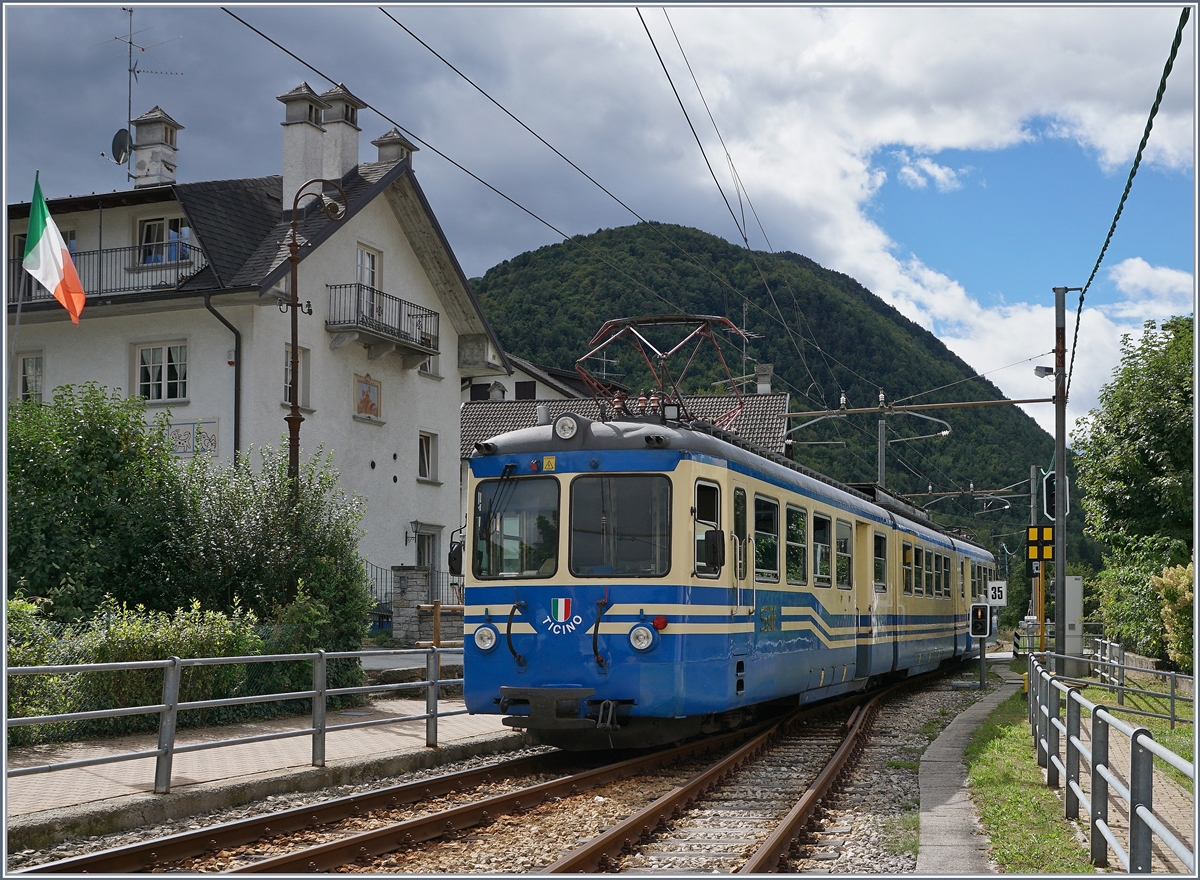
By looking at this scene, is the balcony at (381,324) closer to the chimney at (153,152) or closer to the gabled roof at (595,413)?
the chimney at (153,152)

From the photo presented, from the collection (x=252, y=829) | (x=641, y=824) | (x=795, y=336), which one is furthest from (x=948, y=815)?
(x=795, y=336)

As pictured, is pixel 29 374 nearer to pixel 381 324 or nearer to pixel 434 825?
pixel 381 324

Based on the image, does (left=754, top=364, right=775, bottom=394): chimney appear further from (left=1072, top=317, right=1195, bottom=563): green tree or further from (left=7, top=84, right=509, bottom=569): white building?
(left=1072, top=317, right=1195, bottom=563): green tree

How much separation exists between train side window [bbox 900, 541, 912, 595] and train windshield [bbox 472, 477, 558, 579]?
9854mm

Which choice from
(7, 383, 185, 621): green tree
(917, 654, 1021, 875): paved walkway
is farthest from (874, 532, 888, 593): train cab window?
(7, 383, 185, 621): green tree

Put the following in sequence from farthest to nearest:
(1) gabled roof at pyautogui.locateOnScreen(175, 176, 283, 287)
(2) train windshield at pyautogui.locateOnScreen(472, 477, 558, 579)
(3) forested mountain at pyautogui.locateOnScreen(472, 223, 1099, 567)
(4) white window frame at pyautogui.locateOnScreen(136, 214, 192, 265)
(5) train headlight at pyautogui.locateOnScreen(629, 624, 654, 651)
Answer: (3) forested mountain at pyautogui.locateOnScreen(472, 223, 1099, 567), (4) white window frame at pyautogui.locateOnScreen(136, 214, 192, 265), (1) gabled roof at pyautogui.locateOnScreen(175, 176, 283, 287), (2) train windshield at pyautogui.locateOnScreen(472, 477, 558, 579), (5) train headlight at pyautogui.locateOnScreen(629, 624, 654, 651)

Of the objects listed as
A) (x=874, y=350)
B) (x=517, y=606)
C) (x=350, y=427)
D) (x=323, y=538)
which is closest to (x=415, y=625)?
(x=350, y=427)

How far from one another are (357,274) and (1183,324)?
1859 centimetres

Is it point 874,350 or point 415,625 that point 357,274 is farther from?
point 874,350

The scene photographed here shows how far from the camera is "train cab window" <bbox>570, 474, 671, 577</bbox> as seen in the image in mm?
11172

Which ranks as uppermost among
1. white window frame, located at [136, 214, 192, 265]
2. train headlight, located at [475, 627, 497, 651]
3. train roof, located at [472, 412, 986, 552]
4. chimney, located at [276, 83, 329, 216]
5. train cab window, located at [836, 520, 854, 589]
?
chimney, located at [276, 83, 329, 216]

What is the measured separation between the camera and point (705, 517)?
11539 millimetres

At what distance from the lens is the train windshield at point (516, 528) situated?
1152cm

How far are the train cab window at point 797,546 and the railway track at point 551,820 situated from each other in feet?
7.08
